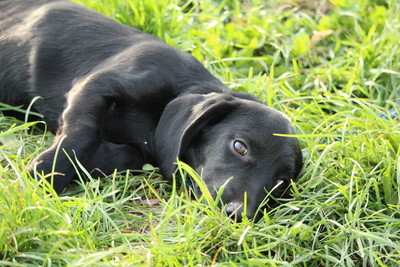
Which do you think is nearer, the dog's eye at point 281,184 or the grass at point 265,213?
the grass at point 265,213

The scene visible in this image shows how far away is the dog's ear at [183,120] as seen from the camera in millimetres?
3359

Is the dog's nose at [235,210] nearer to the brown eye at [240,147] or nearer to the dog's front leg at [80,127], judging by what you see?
the brown eye at [240,147]

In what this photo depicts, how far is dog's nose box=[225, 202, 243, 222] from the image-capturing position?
9.69 feet

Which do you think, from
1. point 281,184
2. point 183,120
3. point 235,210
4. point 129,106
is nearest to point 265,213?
point 235,210

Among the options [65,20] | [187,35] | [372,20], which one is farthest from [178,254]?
[372,20]

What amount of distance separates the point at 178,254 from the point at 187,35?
3.08 meters

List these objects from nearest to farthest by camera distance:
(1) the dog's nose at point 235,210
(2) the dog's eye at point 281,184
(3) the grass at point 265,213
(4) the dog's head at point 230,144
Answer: (3) the grass at point 265,213, (1) the dog's nose at point 235,210, (4) the dog's head at point 230,144, (2) the dog's eye at point 281,184

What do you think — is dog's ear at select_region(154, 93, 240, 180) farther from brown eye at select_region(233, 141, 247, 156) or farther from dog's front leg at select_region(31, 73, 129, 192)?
dog's front leg at select_region(31, 73, 129, 192)

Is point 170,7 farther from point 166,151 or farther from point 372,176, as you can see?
point 372,176

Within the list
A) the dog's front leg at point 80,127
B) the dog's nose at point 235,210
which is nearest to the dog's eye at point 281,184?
the dog's nose at point 235,210

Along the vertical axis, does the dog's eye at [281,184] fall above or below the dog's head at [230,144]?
below

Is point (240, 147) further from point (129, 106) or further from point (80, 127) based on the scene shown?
point (80, 127)

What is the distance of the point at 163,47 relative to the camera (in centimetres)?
404

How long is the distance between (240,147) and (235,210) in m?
0.56
